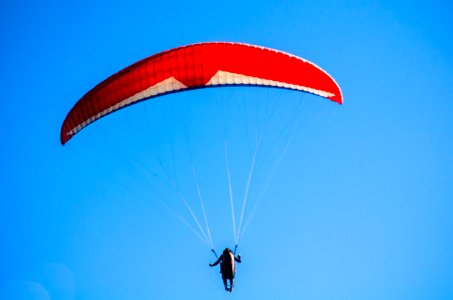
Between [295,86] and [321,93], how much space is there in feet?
3.40

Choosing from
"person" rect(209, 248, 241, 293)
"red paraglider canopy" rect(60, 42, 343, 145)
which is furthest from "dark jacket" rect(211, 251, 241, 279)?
"red paraglider canopy" rect(60, 42, 343, 145)

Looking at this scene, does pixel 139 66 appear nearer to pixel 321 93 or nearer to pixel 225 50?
pixel 225 50

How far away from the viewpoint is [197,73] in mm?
11797

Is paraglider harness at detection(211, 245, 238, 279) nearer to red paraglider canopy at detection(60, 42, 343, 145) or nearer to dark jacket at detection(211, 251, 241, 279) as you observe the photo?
dark jacket at detection(211, 251, 241, 279)

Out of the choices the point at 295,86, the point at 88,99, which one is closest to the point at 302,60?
the point at 295,86

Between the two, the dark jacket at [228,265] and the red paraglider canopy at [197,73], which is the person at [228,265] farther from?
the red paraglider canopy at [197,73]

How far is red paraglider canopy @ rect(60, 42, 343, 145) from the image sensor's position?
11.5 m

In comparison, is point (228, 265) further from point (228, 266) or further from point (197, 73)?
point (197, 73)

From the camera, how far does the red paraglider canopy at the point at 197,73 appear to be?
37.9ft

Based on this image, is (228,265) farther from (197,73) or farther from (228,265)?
(197,73)

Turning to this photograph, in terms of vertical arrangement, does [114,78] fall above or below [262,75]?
below

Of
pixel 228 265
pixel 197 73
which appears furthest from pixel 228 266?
pixel 197 73

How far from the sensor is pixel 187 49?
1146 cm

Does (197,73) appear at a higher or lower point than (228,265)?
higher
